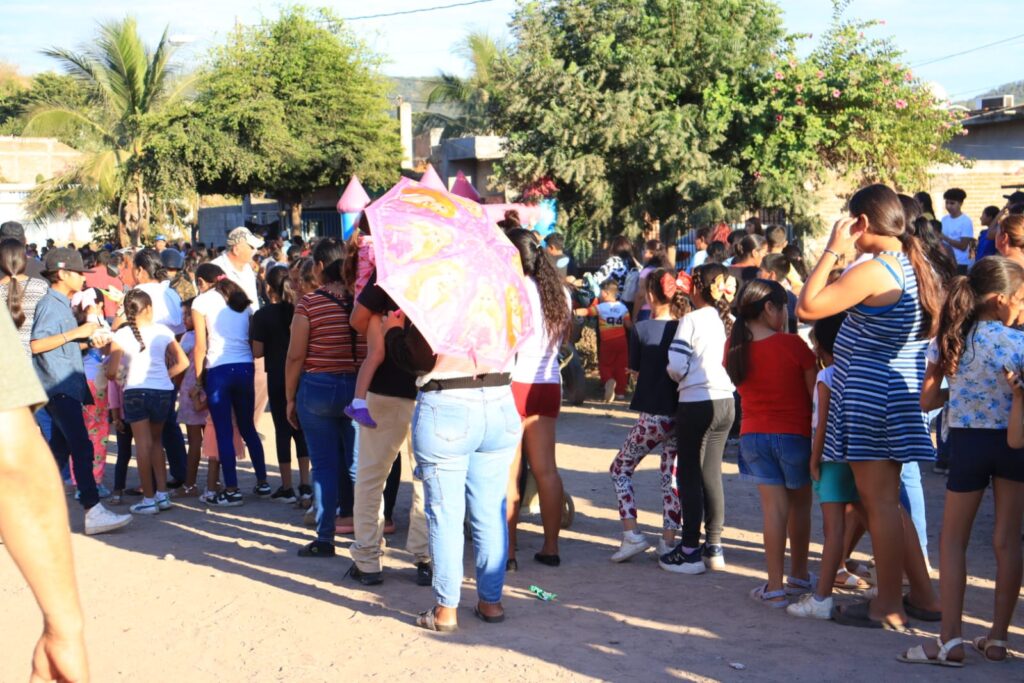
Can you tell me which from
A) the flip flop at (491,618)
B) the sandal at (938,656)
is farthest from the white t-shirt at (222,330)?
the sandal at (938,656)

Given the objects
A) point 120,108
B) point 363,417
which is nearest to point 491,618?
point 363,417

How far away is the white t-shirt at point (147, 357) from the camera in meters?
8.05

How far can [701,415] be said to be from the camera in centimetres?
616

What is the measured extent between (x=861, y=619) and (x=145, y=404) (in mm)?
5349

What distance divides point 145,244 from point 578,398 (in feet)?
66.9

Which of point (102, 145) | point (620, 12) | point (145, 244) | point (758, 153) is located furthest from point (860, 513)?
point (102, 145)

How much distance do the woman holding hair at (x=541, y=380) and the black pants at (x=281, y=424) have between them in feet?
8.38

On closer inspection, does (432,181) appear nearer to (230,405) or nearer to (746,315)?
(746,315)

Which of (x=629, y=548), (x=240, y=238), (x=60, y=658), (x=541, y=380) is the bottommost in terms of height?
(x=629, y=548)

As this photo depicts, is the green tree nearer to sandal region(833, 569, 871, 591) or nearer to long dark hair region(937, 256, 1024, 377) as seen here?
sandal region(833, 569, 871, 591)

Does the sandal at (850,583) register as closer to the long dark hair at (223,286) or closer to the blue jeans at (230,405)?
the blue jeans at (230,405)

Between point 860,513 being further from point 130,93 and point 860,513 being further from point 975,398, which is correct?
point 130,93

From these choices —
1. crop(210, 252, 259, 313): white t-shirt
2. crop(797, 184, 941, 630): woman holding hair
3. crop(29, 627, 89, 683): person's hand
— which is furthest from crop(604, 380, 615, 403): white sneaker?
crop(29, 627, 89, 683): person's hand

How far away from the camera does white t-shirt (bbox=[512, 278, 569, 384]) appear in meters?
6.14
